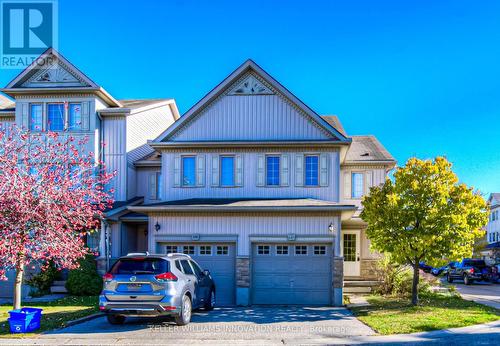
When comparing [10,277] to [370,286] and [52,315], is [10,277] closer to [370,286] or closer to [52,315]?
[52,315]

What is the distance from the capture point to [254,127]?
1930 centimetres

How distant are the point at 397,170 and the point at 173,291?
8.14m

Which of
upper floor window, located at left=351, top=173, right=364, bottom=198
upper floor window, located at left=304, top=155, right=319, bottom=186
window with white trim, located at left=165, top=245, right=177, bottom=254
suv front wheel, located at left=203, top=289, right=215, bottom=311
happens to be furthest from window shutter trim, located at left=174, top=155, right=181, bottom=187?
upper floor window, located at left=351, top=173, right=364, bottom=198

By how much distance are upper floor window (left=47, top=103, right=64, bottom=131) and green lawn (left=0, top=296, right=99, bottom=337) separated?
7.49 m

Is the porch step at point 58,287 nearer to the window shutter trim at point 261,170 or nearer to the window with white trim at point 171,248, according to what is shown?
the window with white trim at point 171,248

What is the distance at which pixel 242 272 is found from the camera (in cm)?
1747

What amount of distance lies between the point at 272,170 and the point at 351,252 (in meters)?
6.32

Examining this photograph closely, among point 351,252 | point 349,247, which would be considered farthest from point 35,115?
point 351,252

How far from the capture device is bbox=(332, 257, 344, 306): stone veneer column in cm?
1694

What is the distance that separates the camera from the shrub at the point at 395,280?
18.9 meters

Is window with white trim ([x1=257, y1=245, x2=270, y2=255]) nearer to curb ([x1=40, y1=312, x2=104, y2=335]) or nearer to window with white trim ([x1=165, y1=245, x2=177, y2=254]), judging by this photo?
window with white trim ([x1=165, y1=245, x2=177, y2=254])

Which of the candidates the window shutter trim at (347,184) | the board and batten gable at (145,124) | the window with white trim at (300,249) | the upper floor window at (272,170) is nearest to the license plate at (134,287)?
the window with white trim at (300,249)

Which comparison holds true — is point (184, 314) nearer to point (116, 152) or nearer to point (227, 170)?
point (227, 170)

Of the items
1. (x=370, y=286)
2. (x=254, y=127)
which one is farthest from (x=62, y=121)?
(x=370, y=286)
